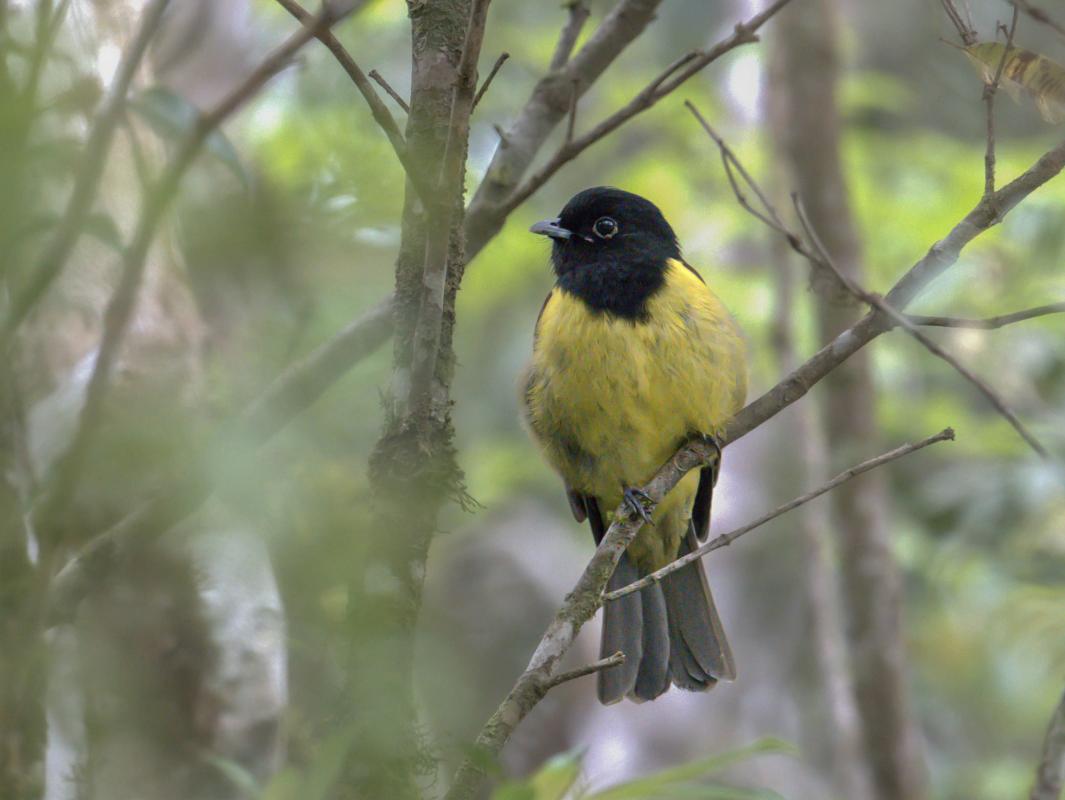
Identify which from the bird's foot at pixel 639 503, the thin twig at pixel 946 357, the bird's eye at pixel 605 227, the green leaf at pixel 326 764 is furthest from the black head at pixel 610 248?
the green leaf at pixel 326 764

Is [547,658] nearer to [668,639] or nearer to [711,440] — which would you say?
[711,440]

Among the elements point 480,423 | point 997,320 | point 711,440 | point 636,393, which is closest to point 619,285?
point 636,393

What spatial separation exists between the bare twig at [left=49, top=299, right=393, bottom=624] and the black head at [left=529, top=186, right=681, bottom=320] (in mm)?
1078

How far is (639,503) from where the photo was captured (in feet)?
11.4

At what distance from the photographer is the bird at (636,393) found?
3.79 m

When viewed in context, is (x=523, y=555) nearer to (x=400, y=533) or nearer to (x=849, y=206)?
(x=849, y=206)

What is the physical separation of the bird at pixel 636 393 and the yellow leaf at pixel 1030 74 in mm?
1436

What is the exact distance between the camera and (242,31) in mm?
7859

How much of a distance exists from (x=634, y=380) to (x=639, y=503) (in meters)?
0.45

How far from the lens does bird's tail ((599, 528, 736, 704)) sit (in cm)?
386

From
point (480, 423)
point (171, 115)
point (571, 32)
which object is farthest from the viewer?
point (480, 423)

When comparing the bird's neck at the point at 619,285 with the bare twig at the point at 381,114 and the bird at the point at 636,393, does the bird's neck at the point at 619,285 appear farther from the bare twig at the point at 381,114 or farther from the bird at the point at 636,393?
the bare twig at the point at 381,114

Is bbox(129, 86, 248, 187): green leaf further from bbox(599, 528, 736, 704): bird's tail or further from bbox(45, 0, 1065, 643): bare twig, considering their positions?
bbox(599, 528, 736, 704): bird's tail

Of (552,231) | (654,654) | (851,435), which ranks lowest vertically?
(654,654)
